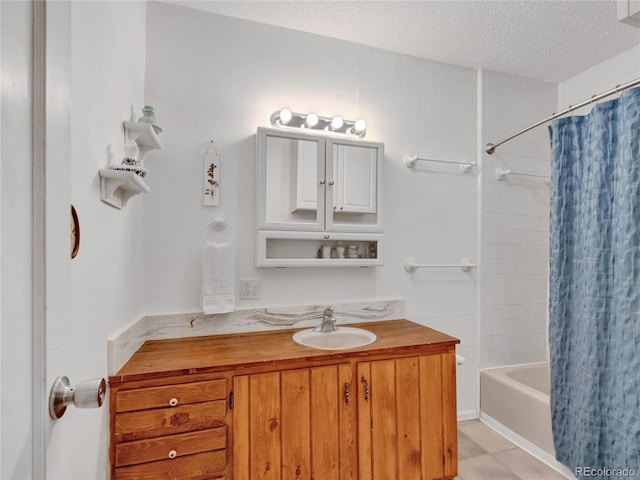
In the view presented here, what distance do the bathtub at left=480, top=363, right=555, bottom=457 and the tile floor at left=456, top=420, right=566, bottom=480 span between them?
0.10 meters

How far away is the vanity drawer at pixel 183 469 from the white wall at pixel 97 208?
0.32 ft

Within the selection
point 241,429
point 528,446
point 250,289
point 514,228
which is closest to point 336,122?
point 250,289

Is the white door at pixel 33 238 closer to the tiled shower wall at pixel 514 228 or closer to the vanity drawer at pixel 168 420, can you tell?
the vanity drawer at pixel 168 420

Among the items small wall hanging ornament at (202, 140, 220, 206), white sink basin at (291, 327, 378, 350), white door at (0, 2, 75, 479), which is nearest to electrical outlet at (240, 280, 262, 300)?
white sink basin at (291, 327, 378, 350)

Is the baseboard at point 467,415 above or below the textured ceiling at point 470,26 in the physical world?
below

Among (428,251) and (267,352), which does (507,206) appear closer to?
(428,251)

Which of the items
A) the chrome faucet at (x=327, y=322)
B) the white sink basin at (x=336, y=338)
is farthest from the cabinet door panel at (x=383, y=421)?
the chrome faucet at (x=327, y=322)

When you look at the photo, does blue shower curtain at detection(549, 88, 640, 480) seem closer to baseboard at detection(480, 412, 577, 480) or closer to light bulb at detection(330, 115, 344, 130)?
baseboard at detection(480, 412, 577, 480)

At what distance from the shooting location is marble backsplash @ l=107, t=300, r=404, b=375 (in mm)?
1753

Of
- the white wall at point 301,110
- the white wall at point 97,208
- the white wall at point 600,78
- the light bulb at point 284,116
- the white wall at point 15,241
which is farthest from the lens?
the white wall at point 600,78

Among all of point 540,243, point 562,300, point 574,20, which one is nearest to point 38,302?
point 562,300

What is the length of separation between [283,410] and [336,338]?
54cm

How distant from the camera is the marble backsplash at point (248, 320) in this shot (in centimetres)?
175

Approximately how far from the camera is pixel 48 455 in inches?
19.5
